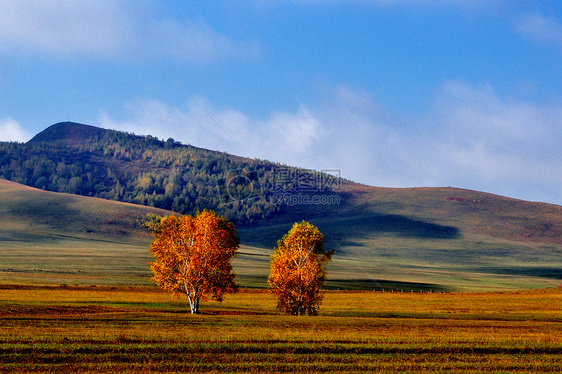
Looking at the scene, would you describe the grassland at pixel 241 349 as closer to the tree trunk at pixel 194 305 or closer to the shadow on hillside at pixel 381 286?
the tree trunk at pixel 194 305

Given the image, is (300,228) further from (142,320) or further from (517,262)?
(517,262)

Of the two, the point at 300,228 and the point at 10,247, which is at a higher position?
the point at 300,228

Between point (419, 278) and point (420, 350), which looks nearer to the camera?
point (420, 350)

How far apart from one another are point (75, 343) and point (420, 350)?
1481cm

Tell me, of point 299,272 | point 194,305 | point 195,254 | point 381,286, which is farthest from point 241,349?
point 381,286

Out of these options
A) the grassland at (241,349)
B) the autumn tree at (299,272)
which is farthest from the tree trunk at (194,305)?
the grassland at (241,349)

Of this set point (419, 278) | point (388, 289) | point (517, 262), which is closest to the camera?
point (388, 289)

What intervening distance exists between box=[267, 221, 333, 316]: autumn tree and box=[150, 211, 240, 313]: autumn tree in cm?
500

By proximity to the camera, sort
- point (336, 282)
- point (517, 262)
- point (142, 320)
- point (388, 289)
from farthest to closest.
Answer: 1. point (517, 262)
2. point (336, 282)
3. point (388, 289)
4. point (142, 320)

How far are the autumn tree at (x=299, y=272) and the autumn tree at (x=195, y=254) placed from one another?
5.00 m

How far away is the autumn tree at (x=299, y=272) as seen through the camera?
5250 cm

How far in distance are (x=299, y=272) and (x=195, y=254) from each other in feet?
33.6

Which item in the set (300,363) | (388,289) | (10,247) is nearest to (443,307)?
(388,289)

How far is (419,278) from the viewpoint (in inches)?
5320
